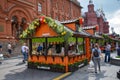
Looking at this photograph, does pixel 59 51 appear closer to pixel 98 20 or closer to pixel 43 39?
pixel 43 39

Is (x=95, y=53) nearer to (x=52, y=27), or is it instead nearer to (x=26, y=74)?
(x=52, y=27)

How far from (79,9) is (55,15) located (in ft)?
62.1

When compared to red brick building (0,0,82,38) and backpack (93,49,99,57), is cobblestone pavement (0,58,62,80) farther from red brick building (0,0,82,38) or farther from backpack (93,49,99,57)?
red brick building (0,0,82,38)

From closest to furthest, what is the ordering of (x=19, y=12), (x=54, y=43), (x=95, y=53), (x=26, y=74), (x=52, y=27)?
(x=95, y=53) → (x=26, y=74) → (x=52, y=27) → (x=54, y=43) → (x=19, y=12)

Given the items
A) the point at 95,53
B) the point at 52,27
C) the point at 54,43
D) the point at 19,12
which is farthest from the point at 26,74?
the point at 19,12

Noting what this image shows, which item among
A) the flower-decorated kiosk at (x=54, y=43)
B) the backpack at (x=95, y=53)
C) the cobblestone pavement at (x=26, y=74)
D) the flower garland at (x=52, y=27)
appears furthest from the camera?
the flower-decorated kiosk at (x=54, y=43)

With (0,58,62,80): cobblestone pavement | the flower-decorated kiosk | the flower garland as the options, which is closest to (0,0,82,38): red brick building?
the flower-decorated kiosk

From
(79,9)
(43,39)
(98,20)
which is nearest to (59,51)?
(43,39)

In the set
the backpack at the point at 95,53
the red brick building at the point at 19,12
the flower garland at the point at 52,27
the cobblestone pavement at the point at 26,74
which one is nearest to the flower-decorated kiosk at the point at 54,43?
the flower garland at the point at 52,27

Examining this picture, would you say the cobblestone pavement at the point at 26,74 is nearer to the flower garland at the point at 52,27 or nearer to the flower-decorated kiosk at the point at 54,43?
the flower-decorated kiosk at the point at 54,43

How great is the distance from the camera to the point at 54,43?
15680 mm

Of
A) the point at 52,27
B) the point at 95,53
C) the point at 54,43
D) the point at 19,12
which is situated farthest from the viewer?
the point at 19,12

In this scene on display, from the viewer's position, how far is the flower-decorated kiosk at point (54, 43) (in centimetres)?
1371

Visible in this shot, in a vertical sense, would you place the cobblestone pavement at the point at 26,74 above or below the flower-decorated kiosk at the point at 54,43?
below
